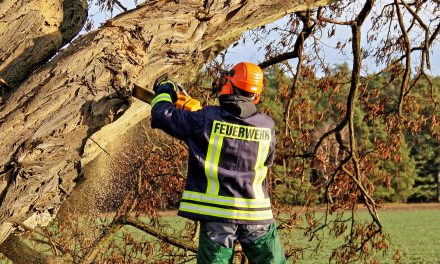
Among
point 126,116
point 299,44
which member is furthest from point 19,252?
point 299,44

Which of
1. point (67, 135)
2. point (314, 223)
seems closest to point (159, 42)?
point (67, 135)

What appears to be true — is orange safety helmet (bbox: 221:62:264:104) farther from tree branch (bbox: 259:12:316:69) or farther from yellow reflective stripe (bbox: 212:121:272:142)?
tree branch (bbox: 259:12:316:69)

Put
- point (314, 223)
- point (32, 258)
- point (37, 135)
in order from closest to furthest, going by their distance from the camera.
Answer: point (37, 135) < point (32, 258) < point (314, 223)

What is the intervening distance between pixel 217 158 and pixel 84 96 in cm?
87

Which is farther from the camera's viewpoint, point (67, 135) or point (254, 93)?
point (254, 93)

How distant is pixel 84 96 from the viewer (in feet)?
11.8

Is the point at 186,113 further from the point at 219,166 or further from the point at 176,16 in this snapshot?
the point at 176,16

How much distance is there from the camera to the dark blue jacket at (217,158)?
379 centimetres

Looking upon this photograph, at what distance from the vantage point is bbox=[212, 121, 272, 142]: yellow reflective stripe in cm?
380

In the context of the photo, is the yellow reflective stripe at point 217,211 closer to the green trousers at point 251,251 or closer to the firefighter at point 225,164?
the firefighter at point 225,164

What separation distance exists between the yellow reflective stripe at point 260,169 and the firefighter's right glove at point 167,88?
2.01ft

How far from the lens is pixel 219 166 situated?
12.6 ft

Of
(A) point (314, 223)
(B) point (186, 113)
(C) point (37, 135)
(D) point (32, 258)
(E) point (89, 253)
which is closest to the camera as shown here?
(C) point (37, 135)

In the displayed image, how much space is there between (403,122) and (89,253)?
398cm
